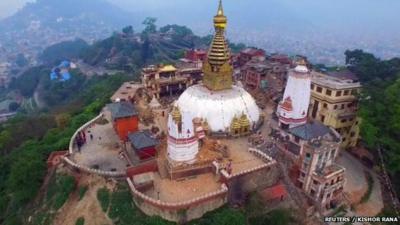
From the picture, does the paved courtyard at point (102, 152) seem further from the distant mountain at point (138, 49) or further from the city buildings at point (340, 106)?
the distant mountain at point (138, 49)

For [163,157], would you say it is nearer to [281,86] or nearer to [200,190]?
[200,190]

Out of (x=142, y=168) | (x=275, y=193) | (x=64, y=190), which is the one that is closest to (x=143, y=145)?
(x=142, y=168)

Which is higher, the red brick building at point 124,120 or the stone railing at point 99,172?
the red brick building at point 124,120

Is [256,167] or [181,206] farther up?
[256,167]

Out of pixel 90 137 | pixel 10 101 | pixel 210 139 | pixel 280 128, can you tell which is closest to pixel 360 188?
pixel 280 128

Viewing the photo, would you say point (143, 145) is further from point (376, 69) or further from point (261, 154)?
point (376, 69)

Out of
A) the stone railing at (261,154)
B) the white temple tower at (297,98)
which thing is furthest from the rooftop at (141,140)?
the white temple tower at (297,98)
